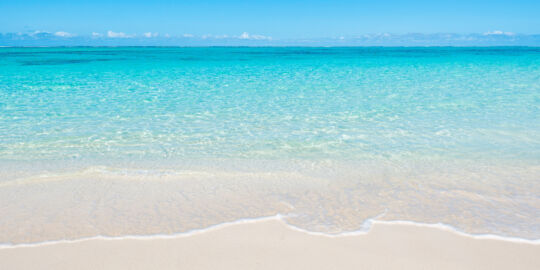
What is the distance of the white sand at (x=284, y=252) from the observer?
119 inches

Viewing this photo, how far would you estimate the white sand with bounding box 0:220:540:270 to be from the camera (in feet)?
9.95

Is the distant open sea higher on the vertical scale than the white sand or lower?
higher

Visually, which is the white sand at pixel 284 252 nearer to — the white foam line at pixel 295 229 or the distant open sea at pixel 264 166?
the white foam line at pixel 295 229

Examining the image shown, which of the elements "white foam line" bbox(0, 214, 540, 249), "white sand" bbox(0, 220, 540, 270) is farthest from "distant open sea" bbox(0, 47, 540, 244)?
"white sand" bbox(0, 220, 540, 270)

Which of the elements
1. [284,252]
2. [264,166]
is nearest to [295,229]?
[284,252]

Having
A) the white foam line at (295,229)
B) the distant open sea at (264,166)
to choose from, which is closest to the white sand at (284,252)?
the white foam line at (295,229)

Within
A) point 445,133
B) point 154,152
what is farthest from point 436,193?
point 154,152

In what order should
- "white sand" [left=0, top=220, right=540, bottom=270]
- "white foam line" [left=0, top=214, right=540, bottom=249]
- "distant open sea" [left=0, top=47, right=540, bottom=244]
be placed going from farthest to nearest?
1. "distant open sea" [left=0, top=47, right=540, bottom=244]
2. "white foam line" [left=0, top=214, right=540, bottom=249]
3. "white sand" [left=0, top=220, right=540, bottom=270]

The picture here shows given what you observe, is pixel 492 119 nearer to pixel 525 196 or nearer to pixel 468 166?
pixel 468 166

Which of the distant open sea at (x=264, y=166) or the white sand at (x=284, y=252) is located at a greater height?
the distant open sea at (x=264, y=166)

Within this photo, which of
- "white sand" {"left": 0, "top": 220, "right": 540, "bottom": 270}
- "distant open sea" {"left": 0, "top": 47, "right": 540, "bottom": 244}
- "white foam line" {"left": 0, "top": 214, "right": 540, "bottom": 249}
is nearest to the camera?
"white sand" {"left": 0, "top": 220, "right": 540, "bottom": 270}

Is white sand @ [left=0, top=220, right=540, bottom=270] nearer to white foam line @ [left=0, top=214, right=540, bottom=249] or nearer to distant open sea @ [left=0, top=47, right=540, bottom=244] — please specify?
white foam line @ [left=0, top=214, right=540, bottom=249]

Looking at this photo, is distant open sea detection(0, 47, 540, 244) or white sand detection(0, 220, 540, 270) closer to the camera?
white sand detection(0, 220, 540, 270)

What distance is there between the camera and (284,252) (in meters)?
3.21
